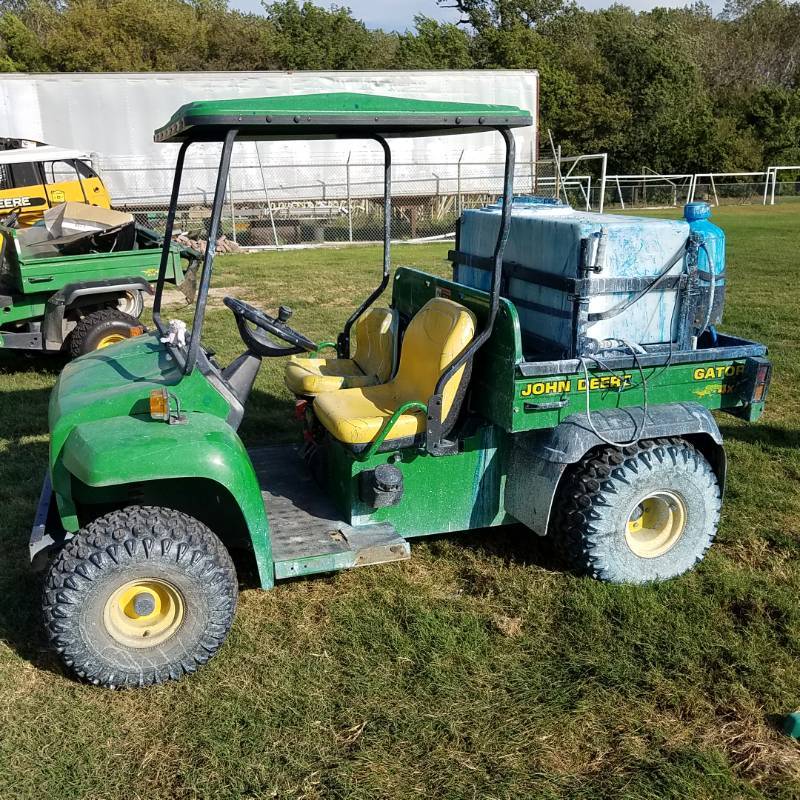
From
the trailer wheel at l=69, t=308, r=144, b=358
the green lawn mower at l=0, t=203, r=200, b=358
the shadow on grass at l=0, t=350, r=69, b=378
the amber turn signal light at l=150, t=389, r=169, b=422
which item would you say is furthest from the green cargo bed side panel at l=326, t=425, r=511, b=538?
the shadow on grass at l=0, t=350, r=69, b=378

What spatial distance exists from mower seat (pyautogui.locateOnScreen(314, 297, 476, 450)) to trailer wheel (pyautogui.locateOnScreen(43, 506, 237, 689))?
828 mm

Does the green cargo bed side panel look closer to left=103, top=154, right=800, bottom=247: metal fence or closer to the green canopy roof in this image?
the green canopy roof

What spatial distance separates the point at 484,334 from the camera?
3.43m

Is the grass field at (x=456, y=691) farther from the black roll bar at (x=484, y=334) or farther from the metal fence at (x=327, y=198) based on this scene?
the metal fence at (x=327, y=198)

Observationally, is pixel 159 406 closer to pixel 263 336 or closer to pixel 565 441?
pixel 263 336

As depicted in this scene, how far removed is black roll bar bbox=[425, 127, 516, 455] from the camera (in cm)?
329

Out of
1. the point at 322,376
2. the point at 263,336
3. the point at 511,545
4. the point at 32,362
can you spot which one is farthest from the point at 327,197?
the point at 511,545

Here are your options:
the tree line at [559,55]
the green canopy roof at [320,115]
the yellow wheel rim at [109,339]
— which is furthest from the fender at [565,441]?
the tree line at [559,55]

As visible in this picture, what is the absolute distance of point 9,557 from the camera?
4.00 meters

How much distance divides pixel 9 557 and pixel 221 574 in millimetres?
1576

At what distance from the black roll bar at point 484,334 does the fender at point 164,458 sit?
830mm

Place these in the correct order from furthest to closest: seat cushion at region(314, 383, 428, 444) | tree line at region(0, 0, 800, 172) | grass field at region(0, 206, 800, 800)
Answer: tree line at region(0, 0, 800, 172) < seat cushion at region(314, 383, 428, 444) < grass field at region(0, 206, 800, 800)

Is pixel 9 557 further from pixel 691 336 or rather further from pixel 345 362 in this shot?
pixel 691 336

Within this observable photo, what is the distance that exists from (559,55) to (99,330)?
41691 mm
